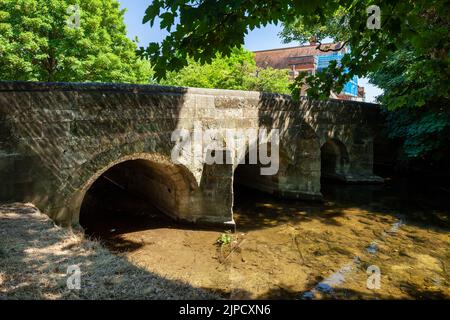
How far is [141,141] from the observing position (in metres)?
6.79

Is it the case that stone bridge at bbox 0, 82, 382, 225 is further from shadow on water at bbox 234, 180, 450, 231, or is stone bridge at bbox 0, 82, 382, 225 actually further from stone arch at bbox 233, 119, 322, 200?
shadow on water at bbox 234, 180, 450, 231

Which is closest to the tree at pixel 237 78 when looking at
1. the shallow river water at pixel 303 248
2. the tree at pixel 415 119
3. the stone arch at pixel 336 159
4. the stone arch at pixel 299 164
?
the stone arch at pixel 336 159

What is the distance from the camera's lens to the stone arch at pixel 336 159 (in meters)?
13.2

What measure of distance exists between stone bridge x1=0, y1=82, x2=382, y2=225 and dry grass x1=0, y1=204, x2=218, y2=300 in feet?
4.66

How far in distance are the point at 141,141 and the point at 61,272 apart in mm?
3856

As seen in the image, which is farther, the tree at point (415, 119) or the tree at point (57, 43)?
the tree at point (57, 43)

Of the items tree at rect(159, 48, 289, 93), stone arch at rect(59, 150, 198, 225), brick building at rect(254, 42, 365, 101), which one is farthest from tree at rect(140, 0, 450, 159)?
brick building at rect(254, 42, 365, 101)

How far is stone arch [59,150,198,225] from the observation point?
20.1ft

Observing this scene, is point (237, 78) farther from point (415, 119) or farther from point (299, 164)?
point (415, 119)

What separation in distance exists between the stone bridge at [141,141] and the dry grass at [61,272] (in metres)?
1.42

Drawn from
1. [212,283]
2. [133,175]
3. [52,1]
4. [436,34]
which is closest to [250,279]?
[212,283]

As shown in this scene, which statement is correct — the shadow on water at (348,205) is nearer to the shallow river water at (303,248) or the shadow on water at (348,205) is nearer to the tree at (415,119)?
the shallow river water at (303,248)

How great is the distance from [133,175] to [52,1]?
321 inches
